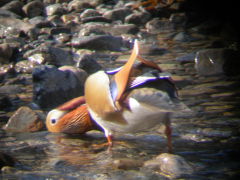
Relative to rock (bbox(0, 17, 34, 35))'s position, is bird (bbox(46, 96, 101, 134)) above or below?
above

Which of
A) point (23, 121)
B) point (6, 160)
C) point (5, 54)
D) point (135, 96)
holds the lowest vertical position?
point (5, 54)

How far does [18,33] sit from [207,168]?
7.38m

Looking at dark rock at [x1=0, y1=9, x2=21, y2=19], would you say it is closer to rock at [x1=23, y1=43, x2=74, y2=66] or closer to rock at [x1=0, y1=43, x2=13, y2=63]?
rock at [x1=0, y1=43, x2=13, y2=63]

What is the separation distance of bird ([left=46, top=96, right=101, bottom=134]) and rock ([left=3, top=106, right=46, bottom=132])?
0.49ft

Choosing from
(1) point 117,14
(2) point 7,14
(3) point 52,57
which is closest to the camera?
(3) point 52,57

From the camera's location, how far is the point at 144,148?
168 inches

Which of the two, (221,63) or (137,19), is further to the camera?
(137,19)

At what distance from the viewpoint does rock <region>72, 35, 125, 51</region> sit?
8.93 meters

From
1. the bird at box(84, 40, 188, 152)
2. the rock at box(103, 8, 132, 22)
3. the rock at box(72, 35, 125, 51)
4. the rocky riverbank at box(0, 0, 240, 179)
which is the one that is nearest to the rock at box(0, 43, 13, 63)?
the rocky riverbank at box(0, 0, 240, 179)

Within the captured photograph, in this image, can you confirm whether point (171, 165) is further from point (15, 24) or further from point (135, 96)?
point (15, 24)

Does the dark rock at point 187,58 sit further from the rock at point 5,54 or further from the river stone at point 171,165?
the river stone at point 171,165

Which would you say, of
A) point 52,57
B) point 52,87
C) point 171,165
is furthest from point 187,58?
point 171,165

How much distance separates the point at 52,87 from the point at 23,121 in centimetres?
113

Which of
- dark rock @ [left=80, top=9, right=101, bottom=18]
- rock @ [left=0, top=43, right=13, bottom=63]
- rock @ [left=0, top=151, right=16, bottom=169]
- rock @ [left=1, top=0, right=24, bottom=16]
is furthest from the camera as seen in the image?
rock @ [left=1, top=0, right=24, bottom=16]
